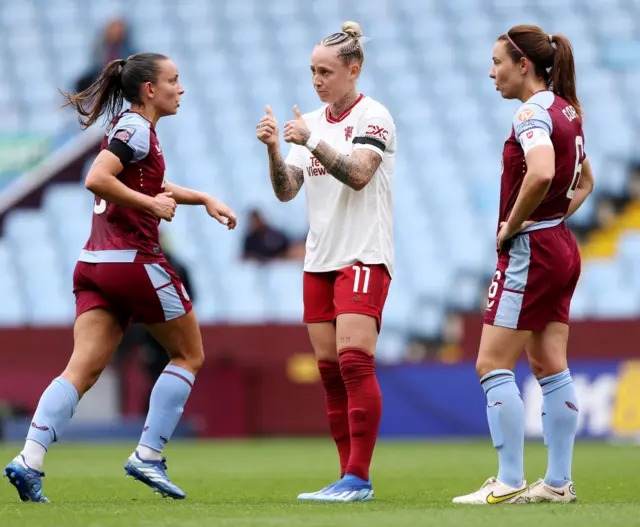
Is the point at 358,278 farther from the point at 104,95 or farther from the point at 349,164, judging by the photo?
the point at 104,95

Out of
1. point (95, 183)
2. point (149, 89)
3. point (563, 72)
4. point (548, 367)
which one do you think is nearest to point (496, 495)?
point (548, 367)

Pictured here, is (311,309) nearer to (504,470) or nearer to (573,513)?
(504,470)

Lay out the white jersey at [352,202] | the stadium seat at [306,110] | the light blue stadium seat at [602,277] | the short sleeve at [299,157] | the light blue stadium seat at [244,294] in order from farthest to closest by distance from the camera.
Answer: the stadium seat at [306,110] → the light blue stadium seat at [244,294] → the light blue stadium seat at [602,277] → the short sleeve at [299,157] → the white jersey at [352,202]

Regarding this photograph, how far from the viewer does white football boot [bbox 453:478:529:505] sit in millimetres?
5188

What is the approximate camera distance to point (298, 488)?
21.5 ft

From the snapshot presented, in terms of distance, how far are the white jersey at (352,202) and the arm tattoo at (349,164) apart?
0.07 meters

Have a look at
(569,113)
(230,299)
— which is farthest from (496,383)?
(230,299)

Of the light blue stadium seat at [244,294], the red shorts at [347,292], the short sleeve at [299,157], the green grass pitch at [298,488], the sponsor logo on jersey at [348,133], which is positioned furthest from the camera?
the light blue stadium seat at [244,294]

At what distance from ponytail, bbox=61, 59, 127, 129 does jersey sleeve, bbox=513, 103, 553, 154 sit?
182 centimetres

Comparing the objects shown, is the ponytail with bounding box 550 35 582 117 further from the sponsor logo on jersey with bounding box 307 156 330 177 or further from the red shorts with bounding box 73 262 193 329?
the red shorts with bounding box 73 262 193 329

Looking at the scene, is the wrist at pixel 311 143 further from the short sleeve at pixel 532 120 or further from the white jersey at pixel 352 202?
the short sleeve at pixel 532 120

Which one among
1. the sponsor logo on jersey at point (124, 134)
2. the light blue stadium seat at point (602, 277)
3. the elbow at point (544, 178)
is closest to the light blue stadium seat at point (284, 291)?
the light blue stadium seat at point (602, 277)

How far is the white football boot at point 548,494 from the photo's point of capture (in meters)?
5.30

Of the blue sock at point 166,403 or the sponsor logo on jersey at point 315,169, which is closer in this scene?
the blue sock at point 166,403
